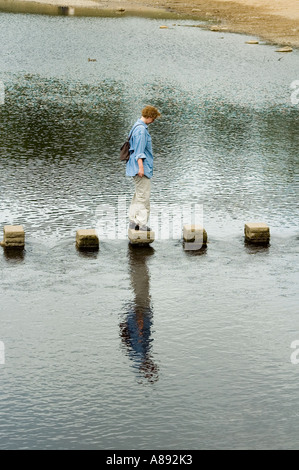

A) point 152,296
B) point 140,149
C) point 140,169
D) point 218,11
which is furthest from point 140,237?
point 218,11

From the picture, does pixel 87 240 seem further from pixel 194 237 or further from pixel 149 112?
pixel 149 112

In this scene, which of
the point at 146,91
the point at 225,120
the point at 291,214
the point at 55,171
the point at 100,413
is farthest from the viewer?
the point at 146,91

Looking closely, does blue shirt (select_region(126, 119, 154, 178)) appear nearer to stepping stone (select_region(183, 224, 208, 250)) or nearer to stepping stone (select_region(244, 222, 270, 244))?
stepping stone (select_region(183, 224, 208, 250))

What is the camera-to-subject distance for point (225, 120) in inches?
934

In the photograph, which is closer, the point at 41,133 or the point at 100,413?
the point at 100,413

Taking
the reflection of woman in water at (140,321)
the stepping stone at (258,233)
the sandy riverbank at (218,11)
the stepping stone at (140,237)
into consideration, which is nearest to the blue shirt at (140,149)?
the stepping stone at (140,237)

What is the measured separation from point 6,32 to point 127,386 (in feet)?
130

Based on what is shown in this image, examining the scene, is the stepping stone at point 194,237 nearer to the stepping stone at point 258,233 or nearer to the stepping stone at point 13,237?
the stepping stone at point 258,233

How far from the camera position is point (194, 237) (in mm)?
12414

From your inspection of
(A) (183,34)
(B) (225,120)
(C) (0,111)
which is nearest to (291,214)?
(B) (225,120)

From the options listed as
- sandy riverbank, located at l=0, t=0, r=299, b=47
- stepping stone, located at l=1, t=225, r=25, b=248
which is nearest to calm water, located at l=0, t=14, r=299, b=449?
stepping stone, located at l=1, t=225, r=25, b=248

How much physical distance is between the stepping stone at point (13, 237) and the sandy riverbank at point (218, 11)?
106 ft

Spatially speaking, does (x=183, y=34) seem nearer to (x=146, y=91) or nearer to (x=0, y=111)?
(x=146, y=91)

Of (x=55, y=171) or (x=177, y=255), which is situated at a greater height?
(x=55, y=171)
